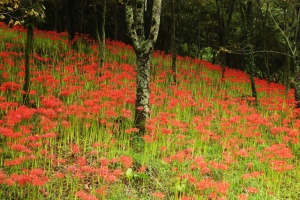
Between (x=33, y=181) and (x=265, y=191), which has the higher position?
(x=33, y=181)

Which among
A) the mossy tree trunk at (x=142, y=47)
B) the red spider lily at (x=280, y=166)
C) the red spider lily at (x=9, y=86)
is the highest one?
the mossy tree trunk at (x=142, y=47)

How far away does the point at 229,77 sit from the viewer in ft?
68.1

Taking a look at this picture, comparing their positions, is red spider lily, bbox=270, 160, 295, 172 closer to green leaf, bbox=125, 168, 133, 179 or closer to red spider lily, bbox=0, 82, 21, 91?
green leaf, bbox=125, 168, 133, 179

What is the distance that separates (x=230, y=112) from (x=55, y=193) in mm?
8765

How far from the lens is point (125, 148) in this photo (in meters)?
10.1

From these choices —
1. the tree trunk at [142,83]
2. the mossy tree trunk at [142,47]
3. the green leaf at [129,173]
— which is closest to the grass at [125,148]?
the green leaf at [129,173]

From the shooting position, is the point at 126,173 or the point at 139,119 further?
the point at 139,119

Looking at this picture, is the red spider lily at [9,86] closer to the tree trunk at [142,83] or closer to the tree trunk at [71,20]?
the tree trunk at [142,83]

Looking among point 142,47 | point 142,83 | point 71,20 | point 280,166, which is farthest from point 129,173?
point 71,20

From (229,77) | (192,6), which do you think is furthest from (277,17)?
(229,77)

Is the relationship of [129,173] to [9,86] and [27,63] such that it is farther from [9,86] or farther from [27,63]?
[9,86]

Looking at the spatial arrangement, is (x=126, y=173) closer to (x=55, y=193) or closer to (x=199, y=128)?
(x=55, y=193)

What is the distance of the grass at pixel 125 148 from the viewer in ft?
25.5

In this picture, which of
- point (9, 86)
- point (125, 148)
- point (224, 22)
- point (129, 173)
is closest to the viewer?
point (129, 173)
